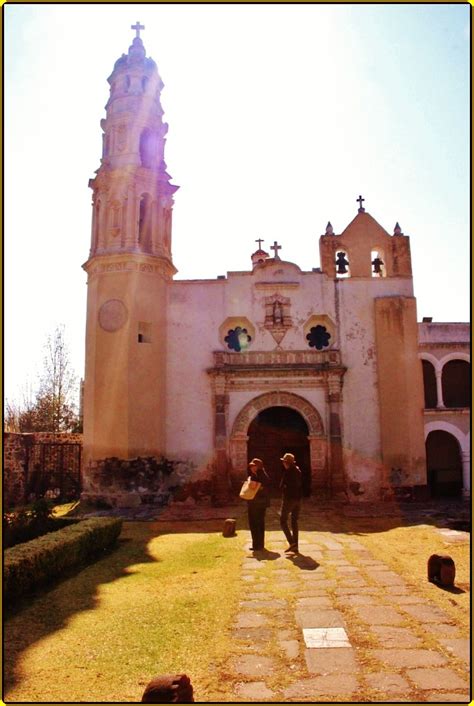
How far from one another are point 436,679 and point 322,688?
0.84 m

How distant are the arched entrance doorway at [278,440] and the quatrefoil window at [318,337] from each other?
225 cm

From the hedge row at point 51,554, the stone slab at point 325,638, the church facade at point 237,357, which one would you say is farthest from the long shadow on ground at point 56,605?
the church facade at point 237,357

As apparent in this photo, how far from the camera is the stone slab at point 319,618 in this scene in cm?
529

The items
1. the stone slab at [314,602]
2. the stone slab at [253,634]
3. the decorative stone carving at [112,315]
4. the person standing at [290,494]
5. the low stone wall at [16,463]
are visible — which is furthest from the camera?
the low stone wall at [16,463]

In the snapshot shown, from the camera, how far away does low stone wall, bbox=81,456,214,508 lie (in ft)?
53.5

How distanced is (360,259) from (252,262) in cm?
599

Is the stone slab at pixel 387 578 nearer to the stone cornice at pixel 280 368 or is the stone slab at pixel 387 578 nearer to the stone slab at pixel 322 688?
the stone slab at pixel 322 688

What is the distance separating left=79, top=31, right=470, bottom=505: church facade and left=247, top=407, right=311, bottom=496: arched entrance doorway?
0.15 feet

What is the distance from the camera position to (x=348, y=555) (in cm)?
869

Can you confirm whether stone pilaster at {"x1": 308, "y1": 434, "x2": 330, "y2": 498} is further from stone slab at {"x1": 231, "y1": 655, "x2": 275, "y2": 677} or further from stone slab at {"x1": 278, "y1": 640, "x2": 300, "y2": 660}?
stone slab at {"x1": 231, "y1": 655, "x2": 275, "y2": 677}

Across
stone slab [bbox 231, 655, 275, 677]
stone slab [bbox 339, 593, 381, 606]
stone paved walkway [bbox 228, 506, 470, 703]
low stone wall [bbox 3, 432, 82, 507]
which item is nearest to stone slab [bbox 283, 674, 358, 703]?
stone paved walkway [bbox 228, 506, 470, 703]

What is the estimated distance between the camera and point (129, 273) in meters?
17.5

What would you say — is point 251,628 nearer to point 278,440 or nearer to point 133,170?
point 278,440

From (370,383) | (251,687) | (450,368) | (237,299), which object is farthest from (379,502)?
(251,687)
